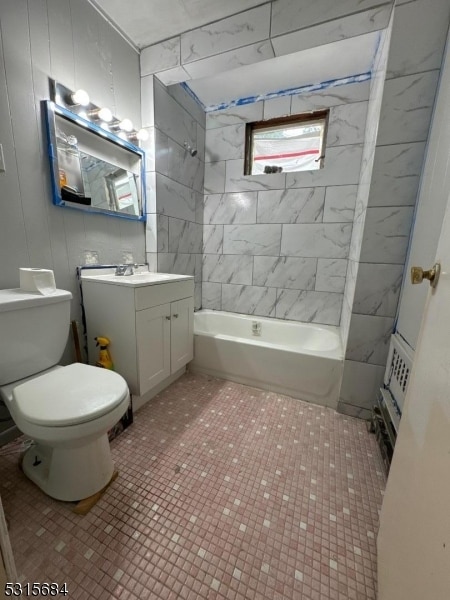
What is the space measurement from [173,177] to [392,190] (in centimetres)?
164

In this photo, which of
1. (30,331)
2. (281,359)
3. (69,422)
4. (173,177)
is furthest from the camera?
(173,177)

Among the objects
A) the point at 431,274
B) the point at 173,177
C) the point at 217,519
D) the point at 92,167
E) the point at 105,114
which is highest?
the point at 105,114

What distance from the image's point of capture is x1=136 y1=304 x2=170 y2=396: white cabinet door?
1486 mm

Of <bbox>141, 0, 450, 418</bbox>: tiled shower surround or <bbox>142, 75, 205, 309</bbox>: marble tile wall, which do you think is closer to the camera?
<bbox>141, 0, 450, 418</bbox>: tiled shower surround

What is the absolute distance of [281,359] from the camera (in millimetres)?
1800

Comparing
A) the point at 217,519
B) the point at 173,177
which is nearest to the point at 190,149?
the point at 173,177

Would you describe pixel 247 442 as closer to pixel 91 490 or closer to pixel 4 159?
pixel 91 490

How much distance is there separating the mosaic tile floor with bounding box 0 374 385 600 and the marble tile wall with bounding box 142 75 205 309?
4.61 ft

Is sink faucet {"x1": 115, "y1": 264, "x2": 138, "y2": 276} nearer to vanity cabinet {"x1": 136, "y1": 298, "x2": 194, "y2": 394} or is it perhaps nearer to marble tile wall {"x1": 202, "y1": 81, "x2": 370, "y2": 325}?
vanity cabinet {"x1": 136, "y1": 298, "x2": 194, "y2": 394}

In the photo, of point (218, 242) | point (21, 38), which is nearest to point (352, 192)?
point (218, 242)

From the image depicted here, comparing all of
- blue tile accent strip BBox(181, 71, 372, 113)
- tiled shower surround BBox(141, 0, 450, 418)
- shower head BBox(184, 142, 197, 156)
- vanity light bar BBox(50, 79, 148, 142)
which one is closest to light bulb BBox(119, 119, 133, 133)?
vanity light bar BBox(50, 79, 148, 142)

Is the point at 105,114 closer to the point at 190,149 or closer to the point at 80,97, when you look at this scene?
the point at 80,97

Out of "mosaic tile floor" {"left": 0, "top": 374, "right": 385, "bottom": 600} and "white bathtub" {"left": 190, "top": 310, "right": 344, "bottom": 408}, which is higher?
"white bathtub" {"left": 190, "top": 310, "right": 344, "bottom": 408}

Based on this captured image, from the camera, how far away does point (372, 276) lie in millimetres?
1475
